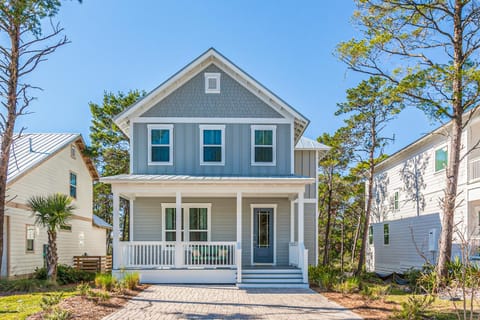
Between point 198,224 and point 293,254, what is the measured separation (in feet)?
13.2

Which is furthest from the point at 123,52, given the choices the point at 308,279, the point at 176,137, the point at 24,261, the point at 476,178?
the point at 476,178

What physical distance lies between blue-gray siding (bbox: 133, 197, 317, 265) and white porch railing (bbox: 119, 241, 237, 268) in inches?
43.4

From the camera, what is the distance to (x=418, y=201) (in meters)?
22.2

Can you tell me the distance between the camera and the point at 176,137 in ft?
58.4

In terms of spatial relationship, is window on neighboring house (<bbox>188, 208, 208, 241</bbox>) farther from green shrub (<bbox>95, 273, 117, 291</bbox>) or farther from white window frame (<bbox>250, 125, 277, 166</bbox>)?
green shrub (<bbox>95, 273, 117, 291</bbox>)

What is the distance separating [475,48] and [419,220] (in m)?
10.2

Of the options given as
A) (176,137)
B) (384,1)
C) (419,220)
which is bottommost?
(419,220)

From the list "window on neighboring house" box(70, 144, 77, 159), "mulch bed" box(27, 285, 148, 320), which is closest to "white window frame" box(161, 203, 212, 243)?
"mulch bed" box(27, 285, 148, 320)

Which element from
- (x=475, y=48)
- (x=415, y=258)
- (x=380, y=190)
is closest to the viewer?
(x=475, y=48)

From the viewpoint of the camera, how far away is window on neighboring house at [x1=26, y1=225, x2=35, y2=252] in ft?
60.6

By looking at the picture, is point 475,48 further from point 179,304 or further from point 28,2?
point 28,2

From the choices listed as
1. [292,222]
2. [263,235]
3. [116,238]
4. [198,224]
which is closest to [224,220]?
[198,224]

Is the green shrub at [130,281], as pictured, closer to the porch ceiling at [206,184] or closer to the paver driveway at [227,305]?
the paver driveway at [227,305]

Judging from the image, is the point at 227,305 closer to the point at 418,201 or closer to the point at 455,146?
the point at 455,146
